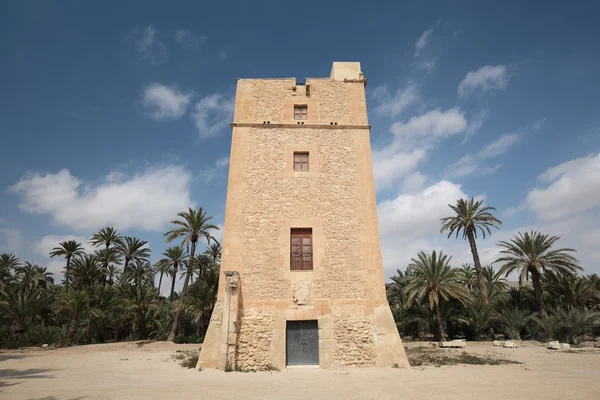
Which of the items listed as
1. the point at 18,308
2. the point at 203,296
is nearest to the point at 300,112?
the point at 203,296

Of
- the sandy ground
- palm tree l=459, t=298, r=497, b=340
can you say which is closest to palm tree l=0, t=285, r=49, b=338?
the sandy ground

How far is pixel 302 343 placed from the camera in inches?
420

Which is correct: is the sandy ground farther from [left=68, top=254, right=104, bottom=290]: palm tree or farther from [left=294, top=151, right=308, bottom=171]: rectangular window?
[left=68, top=254, right=104, bottom=290]: palm tree

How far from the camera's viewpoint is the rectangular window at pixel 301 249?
11.5 m

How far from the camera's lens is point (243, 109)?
13461mm

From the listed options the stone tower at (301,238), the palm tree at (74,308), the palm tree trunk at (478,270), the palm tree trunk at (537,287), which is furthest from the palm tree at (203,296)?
the palm tree trunk at (537,287)

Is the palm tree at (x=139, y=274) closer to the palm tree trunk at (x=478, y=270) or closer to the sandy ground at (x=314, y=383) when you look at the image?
the sandy ground at (x=314, y=383)

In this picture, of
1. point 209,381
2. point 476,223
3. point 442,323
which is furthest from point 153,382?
point 476,223

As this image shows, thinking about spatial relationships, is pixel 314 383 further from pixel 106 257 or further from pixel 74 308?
pixel 106 257

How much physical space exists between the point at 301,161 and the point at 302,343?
6.41 meters

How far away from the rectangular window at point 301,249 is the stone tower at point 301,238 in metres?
0.03

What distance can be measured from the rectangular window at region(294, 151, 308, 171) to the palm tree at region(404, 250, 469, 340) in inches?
511

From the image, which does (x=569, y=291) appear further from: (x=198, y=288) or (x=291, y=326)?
(x=198, y=288)

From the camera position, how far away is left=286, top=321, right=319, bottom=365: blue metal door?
10555 mm
